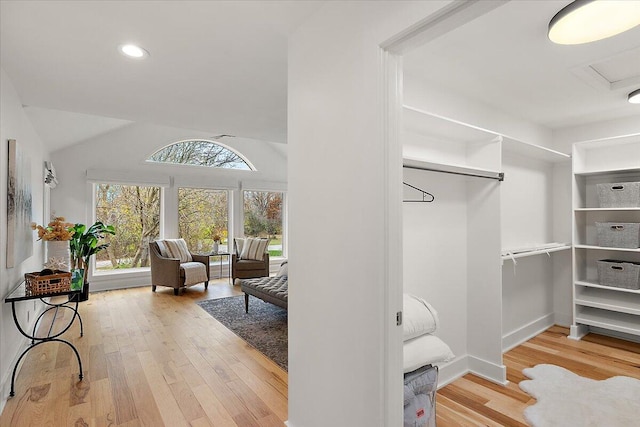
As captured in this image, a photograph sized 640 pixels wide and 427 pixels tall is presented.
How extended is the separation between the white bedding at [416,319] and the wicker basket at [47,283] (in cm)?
260

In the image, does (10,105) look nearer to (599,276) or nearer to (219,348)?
(219,348)

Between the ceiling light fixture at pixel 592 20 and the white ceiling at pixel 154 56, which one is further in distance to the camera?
the white ceiling at pixel 154 56

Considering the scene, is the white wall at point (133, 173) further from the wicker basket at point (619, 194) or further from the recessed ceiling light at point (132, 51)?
the wicker basket at point (619, 194)

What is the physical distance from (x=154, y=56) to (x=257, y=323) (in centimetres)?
306

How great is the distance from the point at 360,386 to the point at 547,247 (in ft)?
9.75

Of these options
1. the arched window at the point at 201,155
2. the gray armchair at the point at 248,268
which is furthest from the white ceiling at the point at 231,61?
the gray armchair at the point at 248,268

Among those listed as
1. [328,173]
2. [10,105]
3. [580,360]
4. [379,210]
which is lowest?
[580,360]

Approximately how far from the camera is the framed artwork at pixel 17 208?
2.58m

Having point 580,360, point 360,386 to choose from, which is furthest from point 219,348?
point 580,360

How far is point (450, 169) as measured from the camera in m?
A: 2.33

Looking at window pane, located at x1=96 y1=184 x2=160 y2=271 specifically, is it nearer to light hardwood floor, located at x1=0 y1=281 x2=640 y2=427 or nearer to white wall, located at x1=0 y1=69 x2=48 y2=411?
light hardwood floor, located at x1=0 y1=281 x2=640 y2=427

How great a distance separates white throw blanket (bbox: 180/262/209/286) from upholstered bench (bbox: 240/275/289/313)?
1.58m

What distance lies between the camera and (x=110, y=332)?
380 centimetres

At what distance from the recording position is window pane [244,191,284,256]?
308 inches
